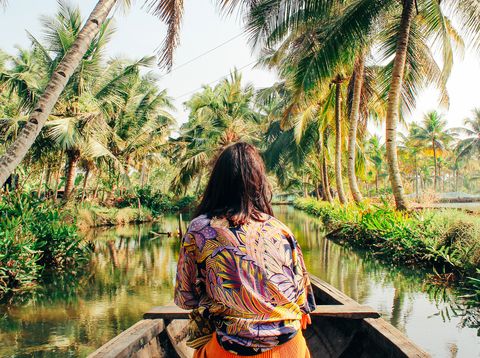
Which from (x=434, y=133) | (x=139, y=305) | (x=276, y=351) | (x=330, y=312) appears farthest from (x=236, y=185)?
(x=434, y=133)

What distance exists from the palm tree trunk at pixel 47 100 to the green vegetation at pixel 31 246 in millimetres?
3205

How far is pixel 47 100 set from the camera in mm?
4922

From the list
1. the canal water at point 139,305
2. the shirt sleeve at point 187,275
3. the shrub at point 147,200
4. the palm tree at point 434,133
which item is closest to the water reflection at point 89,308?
the canal water at point 139,305

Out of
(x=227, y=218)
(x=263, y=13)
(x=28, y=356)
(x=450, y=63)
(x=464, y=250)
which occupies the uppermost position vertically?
(x=263, y=13)

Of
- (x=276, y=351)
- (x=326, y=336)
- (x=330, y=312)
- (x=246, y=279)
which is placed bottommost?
→ (x=326, y=336)

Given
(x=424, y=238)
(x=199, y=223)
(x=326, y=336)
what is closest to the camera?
(x=199, y=223)

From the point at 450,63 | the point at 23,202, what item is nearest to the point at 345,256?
the point at 450,63

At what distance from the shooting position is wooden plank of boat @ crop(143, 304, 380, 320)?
3615 millimetres

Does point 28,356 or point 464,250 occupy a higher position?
point 464,250

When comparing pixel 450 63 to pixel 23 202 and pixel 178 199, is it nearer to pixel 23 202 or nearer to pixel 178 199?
pixel 23 202

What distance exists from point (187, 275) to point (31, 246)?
7378 mm

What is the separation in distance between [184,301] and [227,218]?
422mm

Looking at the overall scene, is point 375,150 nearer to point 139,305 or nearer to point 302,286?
point 139,305

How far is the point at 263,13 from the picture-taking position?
10.4 metres
